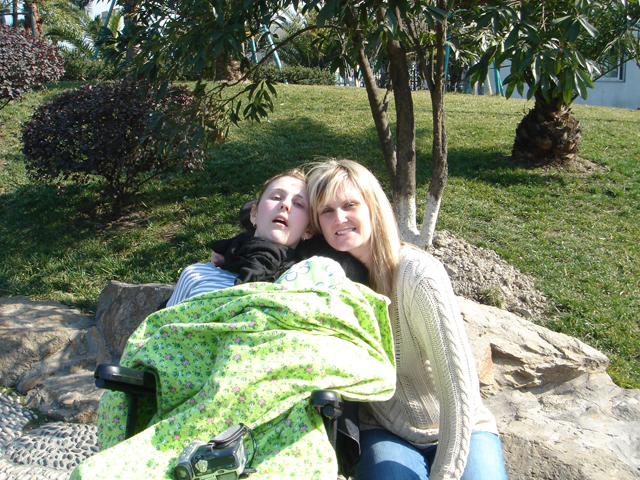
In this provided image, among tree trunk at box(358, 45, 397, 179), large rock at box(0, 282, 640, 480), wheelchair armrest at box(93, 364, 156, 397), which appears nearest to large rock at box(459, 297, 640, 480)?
large rock at box(0, 282, 640, 480)

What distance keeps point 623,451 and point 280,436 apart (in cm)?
214

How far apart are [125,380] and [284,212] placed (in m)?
1.03

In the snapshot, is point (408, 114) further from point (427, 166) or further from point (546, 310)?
point (427, 166)

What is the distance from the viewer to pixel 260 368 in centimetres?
178

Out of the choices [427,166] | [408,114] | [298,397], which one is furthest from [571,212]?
[298,397]

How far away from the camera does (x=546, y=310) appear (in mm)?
4672

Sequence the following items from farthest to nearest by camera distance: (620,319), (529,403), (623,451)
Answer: (620,319) → (529,403) → (623,451)

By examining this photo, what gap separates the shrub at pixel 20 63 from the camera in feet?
31.0

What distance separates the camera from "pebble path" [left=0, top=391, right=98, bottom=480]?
2.95m

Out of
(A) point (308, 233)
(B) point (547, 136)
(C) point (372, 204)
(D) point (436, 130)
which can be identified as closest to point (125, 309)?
(A) point (308, 233)

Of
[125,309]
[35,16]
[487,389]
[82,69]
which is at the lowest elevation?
[487,389]

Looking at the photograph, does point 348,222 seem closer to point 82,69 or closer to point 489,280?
point 489,280

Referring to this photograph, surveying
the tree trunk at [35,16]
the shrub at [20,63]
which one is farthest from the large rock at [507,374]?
the tree trunk at [35,16]

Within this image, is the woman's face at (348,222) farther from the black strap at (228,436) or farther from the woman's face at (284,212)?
the black strap at (228,436)
